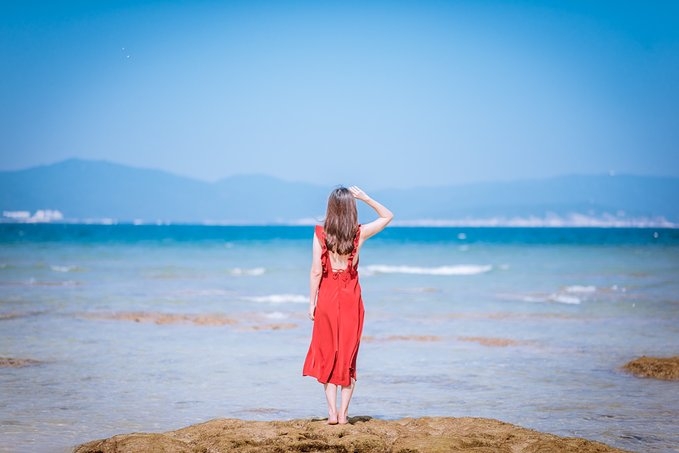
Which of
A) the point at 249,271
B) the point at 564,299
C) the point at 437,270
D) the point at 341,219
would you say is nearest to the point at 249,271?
the point at 249,271

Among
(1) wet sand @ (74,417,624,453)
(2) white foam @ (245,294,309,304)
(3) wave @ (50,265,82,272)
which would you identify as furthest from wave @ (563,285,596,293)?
(3) wave @ (50,265,82,272)

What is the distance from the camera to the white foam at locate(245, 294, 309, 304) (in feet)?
69.1

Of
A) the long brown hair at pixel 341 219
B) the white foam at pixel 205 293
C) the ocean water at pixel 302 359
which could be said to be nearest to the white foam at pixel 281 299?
the ocean water at pixel 302 359

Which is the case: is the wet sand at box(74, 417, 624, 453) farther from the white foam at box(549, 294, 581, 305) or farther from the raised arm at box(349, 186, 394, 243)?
the white foam at box(549, 294, 581, 305)

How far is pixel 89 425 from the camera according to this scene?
7.73 metres

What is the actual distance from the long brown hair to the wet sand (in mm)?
1636

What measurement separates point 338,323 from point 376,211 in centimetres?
107

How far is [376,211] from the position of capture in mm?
6820

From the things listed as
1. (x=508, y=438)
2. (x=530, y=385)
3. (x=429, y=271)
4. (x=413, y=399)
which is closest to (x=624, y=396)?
(x=530, y=385)

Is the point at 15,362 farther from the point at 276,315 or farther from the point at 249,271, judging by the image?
the point at 249,271

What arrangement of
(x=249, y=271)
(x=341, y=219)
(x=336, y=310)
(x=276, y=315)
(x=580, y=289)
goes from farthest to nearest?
(x=249, y=271)
(x=580, y=289)
(x=276, y=315)
(x=336, y=310)
(x=341, y=219)

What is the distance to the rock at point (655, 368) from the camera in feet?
33.6

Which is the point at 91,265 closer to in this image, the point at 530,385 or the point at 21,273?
the point at 21,273

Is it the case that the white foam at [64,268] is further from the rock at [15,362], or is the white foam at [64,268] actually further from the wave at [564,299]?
the rock at [15,362]
